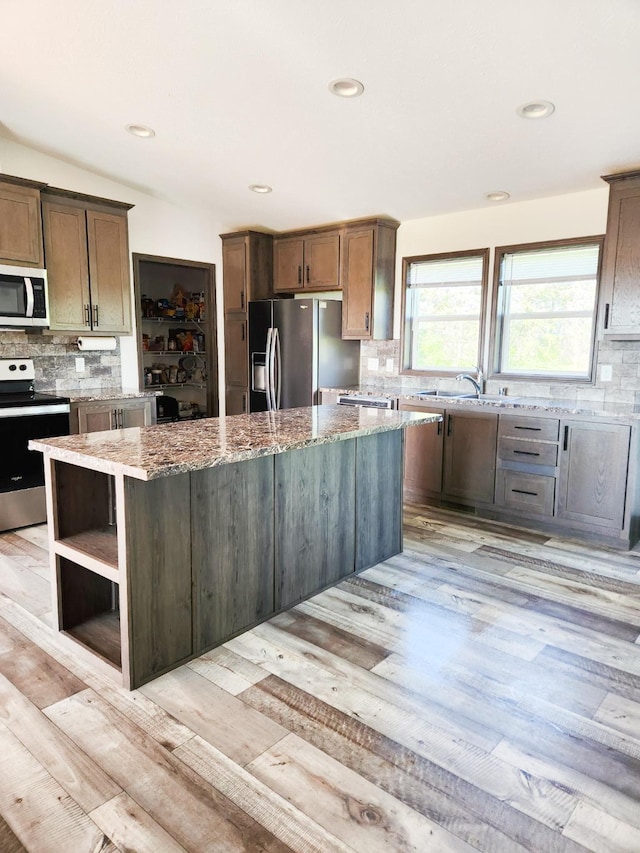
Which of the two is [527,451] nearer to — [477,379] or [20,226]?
[477,379]

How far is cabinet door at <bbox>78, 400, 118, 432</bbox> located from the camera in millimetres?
4109

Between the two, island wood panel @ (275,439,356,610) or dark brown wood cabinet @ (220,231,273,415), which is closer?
island wood panel @ (275,439,356,610)

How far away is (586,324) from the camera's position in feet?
13.3

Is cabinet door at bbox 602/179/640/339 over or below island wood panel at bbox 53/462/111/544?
over

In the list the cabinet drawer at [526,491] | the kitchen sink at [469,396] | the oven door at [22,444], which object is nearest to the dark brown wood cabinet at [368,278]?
the kitchen sink at [469,396]

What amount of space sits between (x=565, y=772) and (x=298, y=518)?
1.45 m

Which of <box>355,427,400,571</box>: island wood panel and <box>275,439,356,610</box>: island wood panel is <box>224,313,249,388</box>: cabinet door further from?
<box>275,439,356,610</box>: island wood panel

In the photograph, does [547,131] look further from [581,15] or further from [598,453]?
[598,453]

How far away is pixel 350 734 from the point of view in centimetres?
183

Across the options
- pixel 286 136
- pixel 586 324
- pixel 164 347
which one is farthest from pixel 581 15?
pixel 164 347

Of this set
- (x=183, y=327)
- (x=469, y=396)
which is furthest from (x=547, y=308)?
(x=183, y=327)

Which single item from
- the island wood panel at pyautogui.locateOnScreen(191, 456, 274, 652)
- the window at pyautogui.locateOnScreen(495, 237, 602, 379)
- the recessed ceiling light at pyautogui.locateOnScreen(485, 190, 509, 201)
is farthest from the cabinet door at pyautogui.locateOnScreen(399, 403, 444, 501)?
the island wood panel at pyautogui.locateOnScreen(191, 456, 274, 652)

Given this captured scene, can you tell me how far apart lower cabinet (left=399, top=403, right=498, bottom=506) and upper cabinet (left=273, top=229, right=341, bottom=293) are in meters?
1.58

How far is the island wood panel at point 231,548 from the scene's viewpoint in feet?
7.39
